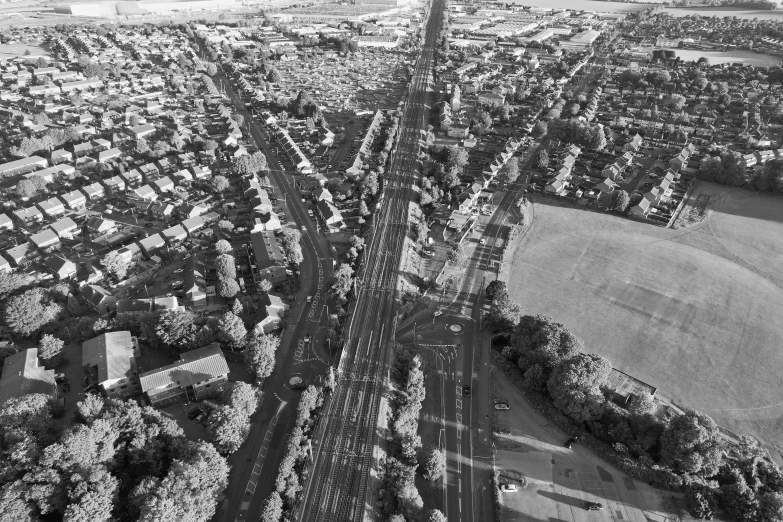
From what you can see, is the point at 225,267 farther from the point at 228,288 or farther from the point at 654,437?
the point at 654,437

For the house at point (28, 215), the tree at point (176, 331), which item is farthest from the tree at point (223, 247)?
the house at point (28, 215)

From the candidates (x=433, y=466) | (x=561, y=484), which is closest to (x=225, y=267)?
(x=433, y=466)

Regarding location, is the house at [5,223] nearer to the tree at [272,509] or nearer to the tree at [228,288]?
the tree at [228,288]

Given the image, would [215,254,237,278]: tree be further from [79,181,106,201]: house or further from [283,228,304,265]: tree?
[79,181,106,201]: house

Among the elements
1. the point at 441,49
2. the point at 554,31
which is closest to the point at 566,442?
the point at 441,49

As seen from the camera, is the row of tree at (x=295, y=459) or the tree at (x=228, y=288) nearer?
the row of tree at (x=295, y=459)
